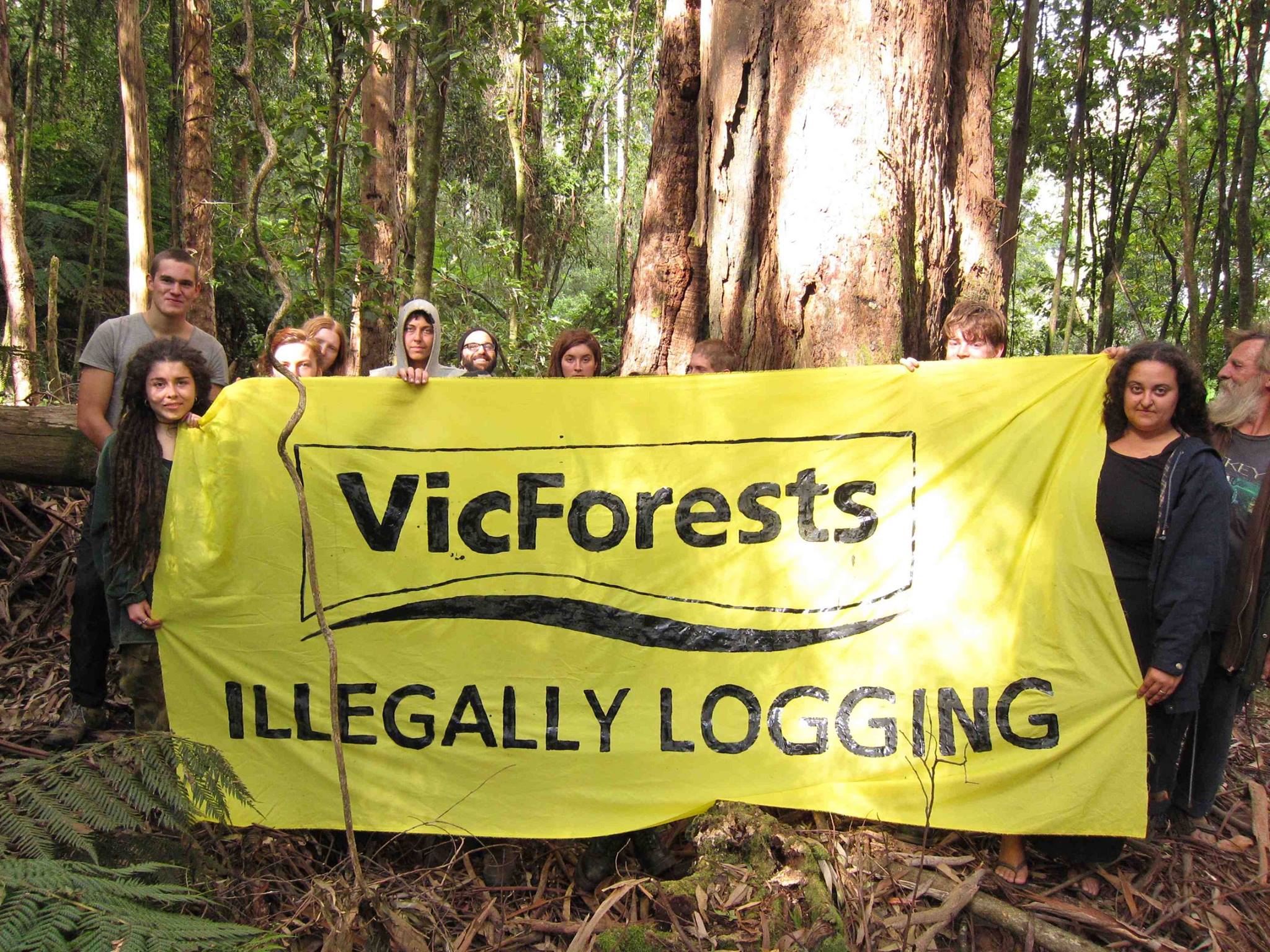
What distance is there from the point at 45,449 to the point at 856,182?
13.1 ft

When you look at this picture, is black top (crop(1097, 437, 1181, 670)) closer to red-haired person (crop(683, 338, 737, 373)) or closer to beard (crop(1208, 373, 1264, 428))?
beard (crop(1208, 373, 1264, 428))

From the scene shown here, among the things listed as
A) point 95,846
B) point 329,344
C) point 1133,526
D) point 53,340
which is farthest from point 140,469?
point 53,340

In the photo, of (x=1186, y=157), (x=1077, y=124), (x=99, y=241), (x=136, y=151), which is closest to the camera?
(x=136, y=151)

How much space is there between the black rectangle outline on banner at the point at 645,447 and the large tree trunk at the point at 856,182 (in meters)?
0.76

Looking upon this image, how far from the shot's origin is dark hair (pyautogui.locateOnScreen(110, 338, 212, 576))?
316 centimetres

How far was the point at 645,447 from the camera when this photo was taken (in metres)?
3.31

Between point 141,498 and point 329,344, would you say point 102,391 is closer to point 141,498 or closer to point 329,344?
point 141,498

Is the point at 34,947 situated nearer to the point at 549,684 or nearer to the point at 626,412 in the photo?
the point at 549,684

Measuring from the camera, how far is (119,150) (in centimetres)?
1266

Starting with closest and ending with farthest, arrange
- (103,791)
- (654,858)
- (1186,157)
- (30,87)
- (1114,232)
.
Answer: (103,791) → (654,858) → (30,87) → (1186,157) → (1114,232)

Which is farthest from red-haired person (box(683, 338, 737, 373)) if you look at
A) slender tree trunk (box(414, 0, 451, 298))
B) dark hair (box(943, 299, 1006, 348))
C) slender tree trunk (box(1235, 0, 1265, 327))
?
slender tree trunk (box(1235, 0, 1265, 327))

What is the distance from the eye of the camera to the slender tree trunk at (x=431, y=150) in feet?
20.1

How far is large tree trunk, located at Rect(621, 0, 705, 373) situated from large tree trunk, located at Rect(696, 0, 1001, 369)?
27.7 inches

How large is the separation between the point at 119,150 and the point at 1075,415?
1365cm
